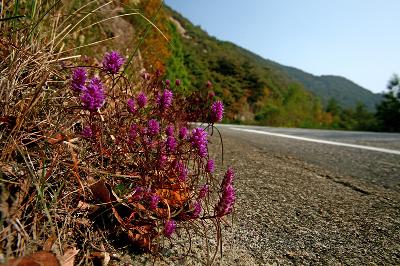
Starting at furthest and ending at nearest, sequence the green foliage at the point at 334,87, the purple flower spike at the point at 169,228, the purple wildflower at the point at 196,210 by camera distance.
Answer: the green foliage at the point at 334,87
the purple wildflower at the point at 196,210
the purple flower spike at the point at 169,228

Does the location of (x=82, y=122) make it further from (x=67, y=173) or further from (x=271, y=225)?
(x=271, y=225)

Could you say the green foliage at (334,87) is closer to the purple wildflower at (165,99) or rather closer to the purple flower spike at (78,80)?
the purple wildflower at (165,99)

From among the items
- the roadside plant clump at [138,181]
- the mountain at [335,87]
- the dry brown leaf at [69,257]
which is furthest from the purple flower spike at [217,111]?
the mountain at [335,87]

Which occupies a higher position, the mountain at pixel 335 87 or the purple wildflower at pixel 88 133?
the mountain at pixel 335 87

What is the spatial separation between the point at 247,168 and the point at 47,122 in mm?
1352

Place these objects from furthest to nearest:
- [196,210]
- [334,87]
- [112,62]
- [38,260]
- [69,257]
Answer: [334,87] → [112,62] → [196,210] → [69,257] → [38,260]

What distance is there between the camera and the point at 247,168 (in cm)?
217

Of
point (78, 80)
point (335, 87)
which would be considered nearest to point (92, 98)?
point (78, 80)

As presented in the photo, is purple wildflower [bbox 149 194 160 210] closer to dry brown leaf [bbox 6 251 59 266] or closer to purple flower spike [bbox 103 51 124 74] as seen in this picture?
dry brown leaf [bbox 6 251 59 266]

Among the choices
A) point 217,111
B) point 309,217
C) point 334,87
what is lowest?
point 309,217

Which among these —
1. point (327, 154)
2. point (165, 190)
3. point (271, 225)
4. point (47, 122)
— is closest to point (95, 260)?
point (165, 190)

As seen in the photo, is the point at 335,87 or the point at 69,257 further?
the point at 335,87

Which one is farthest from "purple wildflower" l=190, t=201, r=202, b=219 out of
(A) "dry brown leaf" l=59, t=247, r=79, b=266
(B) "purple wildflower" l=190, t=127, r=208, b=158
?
(A) "dry brown leaf" l=59, t=247, r=79, b=266

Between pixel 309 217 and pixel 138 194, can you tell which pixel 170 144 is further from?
pixel 309 217
